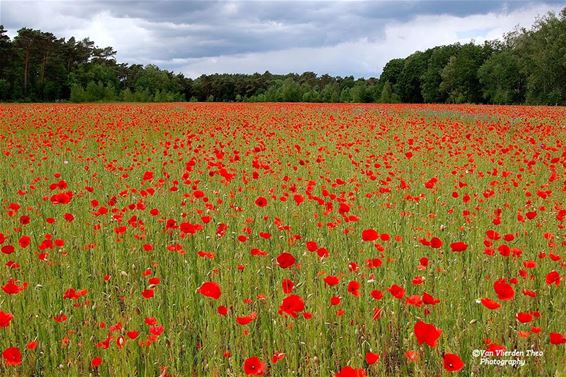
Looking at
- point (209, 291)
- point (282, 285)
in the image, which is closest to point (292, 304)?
point (209, 291)

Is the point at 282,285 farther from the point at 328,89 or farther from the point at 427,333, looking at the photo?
the point at 328,89

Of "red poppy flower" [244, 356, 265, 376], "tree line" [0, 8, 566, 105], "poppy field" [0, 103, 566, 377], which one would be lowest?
"poppy field" [0, 103, 566, 377]

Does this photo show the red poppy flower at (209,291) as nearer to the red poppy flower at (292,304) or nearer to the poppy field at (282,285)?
the poppy field at (282,285)

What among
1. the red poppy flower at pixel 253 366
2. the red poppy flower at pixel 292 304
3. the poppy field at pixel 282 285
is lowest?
the poppy field at pixel 282 285

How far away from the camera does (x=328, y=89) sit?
74500mm

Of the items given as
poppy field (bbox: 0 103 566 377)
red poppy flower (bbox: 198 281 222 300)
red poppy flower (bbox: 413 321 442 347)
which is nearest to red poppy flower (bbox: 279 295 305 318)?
poppy field (bbox: 0 103 566 377)

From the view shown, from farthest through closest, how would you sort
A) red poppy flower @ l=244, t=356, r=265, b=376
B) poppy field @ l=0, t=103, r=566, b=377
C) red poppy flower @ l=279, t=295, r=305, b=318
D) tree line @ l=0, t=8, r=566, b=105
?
1. tree line @ l=0, t=8, r=566, b=105
2. poppy field @ l=0, t=103, r=566, b=377
3. red poppy flower @ l=279, t=295, r=305, b=318
4. red poppy flower @ l=244, t=356, r=265, b=376

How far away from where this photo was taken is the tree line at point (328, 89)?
52094 millimetres

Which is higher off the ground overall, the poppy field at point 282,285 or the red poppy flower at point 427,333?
the red poppy flower at point 427,333

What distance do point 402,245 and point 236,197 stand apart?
7.99 feet

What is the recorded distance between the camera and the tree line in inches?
2051

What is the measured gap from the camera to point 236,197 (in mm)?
5961

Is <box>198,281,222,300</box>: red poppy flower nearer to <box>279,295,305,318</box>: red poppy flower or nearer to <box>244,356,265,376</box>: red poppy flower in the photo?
<box>279,295,305,318</box>: red poppy flower

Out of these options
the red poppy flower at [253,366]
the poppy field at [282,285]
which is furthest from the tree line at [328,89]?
the red poppy flower at [253,366]
